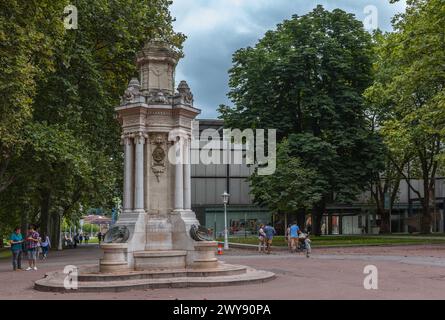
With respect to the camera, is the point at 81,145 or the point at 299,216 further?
the point at 299,216

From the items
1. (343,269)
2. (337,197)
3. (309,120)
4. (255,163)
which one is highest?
(309,120)

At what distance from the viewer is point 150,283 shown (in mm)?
15266

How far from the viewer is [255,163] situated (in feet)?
132

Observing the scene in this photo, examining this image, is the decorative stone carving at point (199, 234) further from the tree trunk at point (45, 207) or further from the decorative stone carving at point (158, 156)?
the tree trunk at point (45, 207)

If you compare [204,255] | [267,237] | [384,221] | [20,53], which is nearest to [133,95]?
[204,255]

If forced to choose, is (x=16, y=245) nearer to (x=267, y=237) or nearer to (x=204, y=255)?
(x=204, y=255)

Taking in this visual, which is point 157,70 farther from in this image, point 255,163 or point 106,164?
point 255,163

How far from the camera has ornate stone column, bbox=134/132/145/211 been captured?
18.6 m

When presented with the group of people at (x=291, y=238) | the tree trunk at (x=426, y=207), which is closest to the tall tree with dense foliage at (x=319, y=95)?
the group of people at (x=291, y=238)

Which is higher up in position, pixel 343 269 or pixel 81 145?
pixel 81 145

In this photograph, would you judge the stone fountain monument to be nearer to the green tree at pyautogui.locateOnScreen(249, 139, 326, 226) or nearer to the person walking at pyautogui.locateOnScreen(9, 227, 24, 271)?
the person walking at pyautogui.locateOnScreen(9, 227, 24, 271)

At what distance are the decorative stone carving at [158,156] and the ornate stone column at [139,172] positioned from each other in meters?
0.47

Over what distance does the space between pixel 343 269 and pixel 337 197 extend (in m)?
18.6
